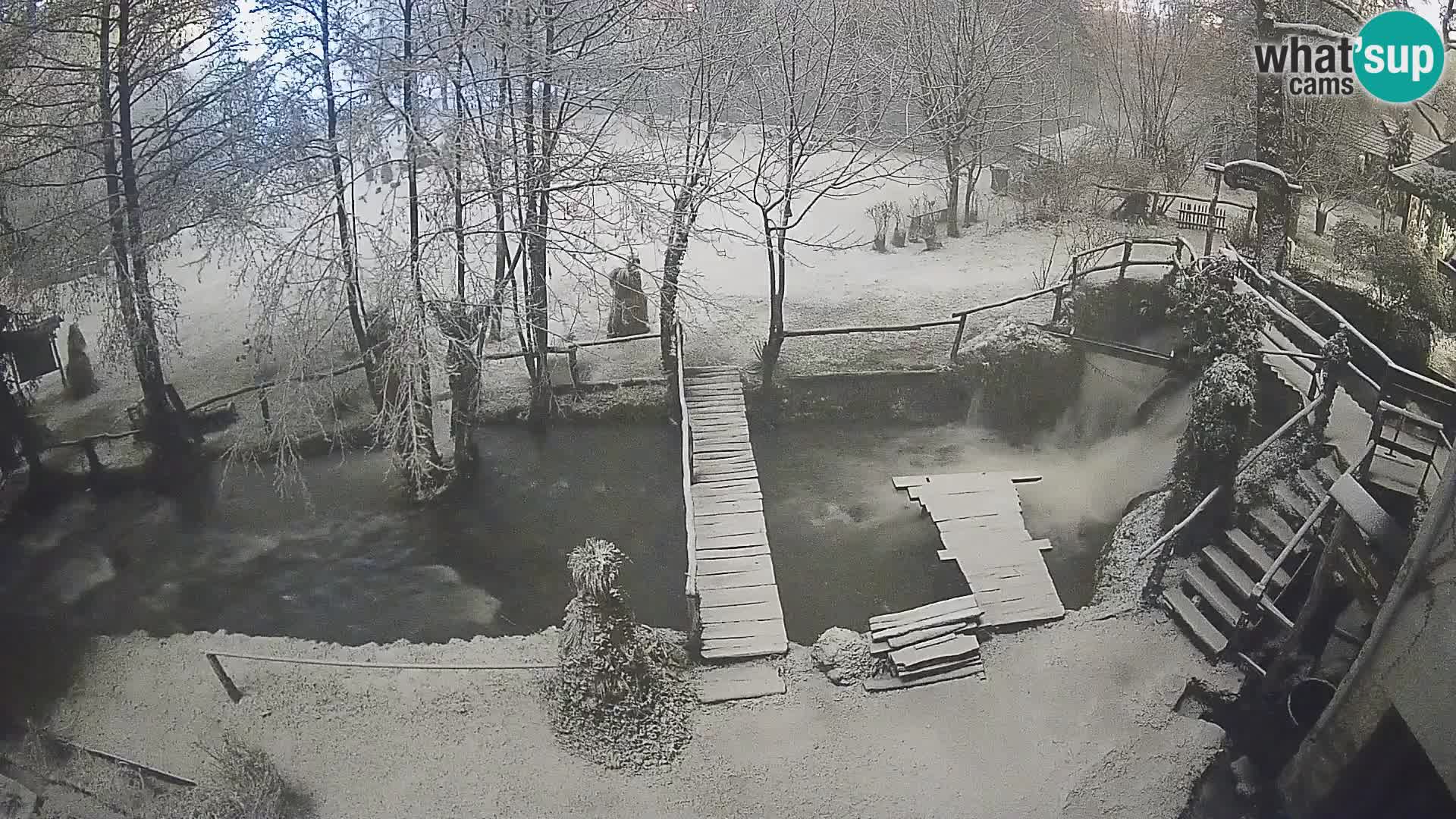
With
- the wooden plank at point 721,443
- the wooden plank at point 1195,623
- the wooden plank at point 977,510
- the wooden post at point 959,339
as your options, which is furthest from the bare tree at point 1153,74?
the wooden plank at point 721,443

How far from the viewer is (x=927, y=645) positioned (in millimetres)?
5004

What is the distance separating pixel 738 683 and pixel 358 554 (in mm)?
2588

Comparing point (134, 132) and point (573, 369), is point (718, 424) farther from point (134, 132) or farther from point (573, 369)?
point (134, 132)

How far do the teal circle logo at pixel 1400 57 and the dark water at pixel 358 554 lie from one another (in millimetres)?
4415

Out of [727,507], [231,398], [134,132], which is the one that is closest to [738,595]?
[727,507]

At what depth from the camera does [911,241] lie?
952 centimetres

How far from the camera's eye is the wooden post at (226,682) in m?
4.80

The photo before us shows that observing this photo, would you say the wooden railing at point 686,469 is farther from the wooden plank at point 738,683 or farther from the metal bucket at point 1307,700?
the metal bucket at point 1307,700

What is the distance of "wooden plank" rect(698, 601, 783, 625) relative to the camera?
532 centimetres

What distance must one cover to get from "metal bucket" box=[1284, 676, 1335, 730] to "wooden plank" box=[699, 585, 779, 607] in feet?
8.54

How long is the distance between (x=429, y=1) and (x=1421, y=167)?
5298 mm

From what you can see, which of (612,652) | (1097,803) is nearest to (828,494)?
(612,652)

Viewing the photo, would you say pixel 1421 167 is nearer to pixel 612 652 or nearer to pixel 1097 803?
pixel 1097 803

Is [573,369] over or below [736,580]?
over
